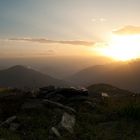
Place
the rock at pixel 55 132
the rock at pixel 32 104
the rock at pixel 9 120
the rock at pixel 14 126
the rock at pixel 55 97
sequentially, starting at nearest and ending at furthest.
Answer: the rock at pixel 55 132
the rock at pixel 14 126
the rock at pixel 9 120
the rock at pixel 32 104
the rock at pixel 55 97

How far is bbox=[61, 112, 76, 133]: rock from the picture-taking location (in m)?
14.7

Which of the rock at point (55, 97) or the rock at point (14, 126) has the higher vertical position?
the rock at point (55, 97)

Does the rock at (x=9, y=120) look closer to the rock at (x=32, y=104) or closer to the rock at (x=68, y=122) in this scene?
the rock at (x=32, y=104)

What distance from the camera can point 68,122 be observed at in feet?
50.2

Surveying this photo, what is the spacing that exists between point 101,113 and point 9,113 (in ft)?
18.1

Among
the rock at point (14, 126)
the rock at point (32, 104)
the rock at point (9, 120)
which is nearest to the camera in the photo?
the rock at point (14, 126)

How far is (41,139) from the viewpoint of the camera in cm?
1355

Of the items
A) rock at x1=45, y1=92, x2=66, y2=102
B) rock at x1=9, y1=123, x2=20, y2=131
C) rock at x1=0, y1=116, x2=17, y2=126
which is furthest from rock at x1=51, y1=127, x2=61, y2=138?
rock at x1=45, y1=92, x2=66, y2=102

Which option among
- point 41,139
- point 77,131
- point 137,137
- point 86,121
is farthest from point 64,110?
point 137,137

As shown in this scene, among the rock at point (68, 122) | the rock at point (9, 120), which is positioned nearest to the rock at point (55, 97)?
the rock at point (68, 122)

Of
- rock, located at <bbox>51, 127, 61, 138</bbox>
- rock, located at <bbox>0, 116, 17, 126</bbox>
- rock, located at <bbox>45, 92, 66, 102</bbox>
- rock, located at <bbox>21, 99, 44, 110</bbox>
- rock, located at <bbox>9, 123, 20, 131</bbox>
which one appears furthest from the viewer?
rock, located at <bbox>45, 92, 66, 102</bbox>

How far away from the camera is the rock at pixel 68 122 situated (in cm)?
1466

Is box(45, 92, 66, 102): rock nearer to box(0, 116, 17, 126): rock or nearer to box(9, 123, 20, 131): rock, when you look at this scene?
box(0, 116, 17, 126): rock

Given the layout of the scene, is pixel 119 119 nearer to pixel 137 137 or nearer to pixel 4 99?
pixel 137 137
